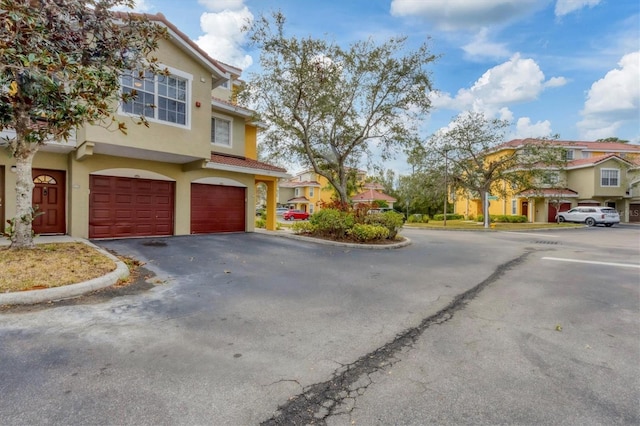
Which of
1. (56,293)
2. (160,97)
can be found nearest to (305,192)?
(160,97)

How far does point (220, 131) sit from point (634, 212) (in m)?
45.0

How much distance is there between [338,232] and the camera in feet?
44.9

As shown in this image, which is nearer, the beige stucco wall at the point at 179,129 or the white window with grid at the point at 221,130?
the beige stucco wall at the point at 179,129

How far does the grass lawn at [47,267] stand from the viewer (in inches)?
200

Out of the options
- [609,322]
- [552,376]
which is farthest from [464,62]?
[552,376]

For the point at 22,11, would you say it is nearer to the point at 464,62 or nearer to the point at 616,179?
the point at 464,62

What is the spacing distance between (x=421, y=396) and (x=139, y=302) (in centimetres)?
430

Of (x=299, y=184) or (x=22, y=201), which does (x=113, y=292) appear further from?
(x=299, y=184)

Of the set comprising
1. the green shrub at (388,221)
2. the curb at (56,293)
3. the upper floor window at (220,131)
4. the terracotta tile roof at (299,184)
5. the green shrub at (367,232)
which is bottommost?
the curb at (56,293)

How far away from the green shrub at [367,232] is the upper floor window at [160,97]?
300 inches

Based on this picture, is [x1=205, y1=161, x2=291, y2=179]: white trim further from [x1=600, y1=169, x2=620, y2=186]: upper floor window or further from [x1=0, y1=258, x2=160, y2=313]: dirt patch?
[x1=600, y1=169, x2=620, y2=186]: upper floor window

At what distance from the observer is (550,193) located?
33.3 metres

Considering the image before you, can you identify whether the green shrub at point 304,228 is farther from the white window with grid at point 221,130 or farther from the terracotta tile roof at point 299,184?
the terracotta tile roof at point 299,184

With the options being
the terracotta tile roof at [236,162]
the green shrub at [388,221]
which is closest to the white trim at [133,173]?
the terracotta tile roof at [236,162]
